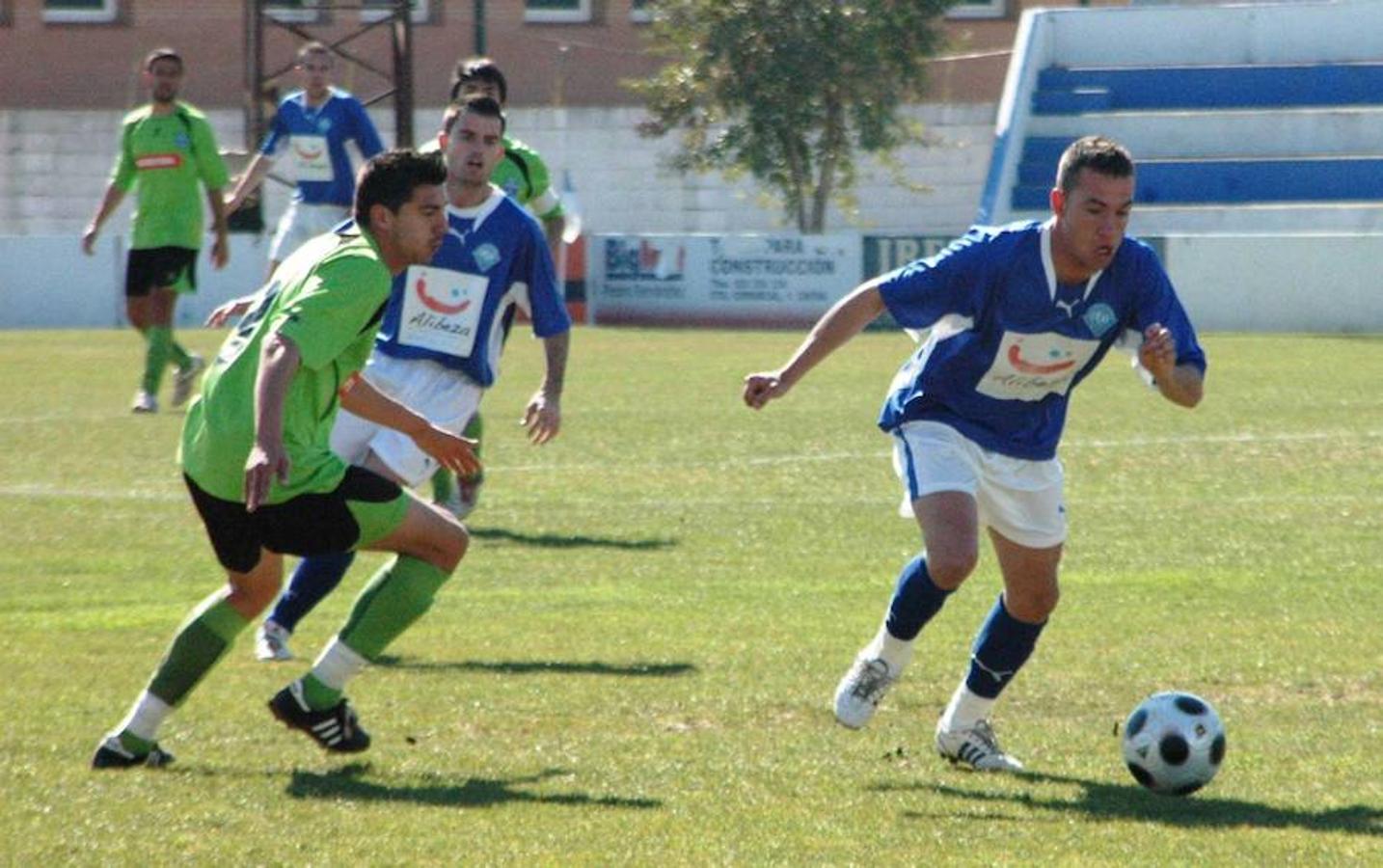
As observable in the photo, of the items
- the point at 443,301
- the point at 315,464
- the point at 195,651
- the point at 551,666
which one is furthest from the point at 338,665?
the point at 443,301

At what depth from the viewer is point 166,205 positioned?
16312mm

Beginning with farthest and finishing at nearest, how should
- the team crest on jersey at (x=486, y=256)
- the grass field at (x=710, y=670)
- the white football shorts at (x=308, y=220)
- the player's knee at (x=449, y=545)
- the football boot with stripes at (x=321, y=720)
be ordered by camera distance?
1. the white football shorts at (x=308, y=220)
2. the team crest on jersey at (x=486, y=256)
3. the player's knee at (x=449, y=545)
4. the football boot with stripes at (x=321, y=720)
5. the grass field at (x=710, y=670)

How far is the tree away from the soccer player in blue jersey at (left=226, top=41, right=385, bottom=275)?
1783cm

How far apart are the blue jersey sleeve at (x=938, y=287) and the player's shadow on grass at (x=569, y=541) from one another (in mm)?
4226

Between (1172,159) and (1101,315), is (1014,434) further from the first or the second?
(1172,159)

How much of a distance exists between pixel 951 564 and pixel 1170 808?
2.81ft

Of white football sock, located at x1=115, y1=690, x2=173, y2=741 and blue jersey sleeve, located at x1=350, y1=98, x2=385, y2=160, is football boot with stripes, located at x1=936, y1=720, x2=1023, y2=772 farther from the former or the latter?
blue jersey sleeve, located at x1=350, y1=98, x2=385, y2=160

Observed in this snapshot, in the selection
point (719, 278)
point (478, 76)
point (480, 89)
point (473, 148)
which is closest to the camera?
point (473, 148)

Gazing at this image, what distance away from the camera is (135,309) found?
16188mm

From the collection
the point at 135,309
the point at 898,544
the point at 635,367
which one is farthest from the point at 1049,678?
the point at 635,367

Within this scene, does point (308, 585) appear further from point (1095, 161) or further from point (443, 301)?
point (1095, 161)

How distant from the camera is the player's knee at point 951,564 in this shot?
625 cm

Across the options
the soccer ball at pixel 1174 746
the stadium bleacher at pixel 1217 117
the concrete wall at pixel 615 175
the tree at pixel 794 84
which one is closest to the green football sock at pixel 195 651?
the soccer ball at pixel 1174 746

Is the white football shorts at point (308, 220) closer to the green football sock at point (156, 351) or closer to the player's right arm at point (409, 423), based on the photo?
the green football sock at point (156, 351)
